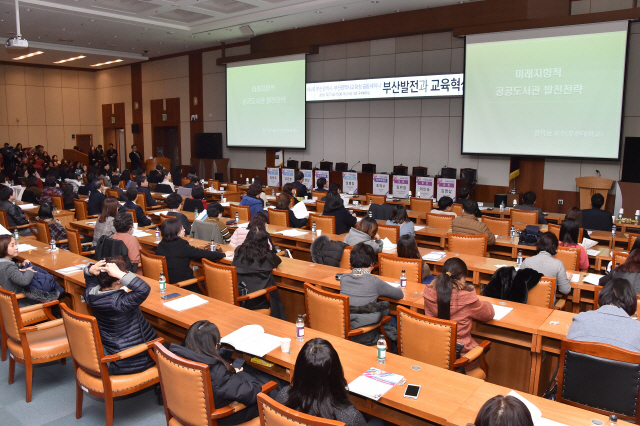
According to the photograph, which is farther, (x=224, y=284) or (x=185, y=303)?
(x=224, y=284)

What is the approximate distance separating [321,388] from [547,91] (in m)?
10.2

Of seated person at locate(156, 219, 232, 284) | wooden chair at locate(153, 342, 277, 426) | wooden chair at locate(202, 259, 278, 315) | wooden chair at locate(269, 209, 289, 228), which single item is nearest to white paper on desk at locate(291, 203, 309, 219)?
wooden chair at locate(269, 209, 289, 228)

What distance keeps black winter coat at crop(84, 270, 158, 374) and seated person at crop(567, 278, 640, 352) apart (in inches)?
116

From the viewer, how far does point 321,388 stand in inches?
92.0

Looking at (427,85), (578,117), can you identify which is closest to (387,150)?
(427,85)

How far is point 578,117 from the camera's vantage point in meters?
10.3

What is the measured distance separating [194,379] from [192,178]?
10.7 metres

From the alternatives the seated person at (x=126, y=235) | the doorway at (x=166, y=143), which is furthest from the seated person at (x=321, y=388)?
the doorway at (x=166, y=143)

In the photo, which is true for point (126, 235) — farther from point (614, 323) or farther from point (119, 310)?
point (614, 323)

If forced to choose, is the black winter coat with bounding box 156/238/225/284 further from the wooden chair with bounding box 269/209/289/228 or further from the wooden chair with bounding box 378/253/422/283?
the wooden chair with bounding box 269/209/289/228

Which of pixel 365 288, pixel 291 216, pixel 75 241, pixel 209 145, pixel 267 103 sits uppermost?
pixel 267 103

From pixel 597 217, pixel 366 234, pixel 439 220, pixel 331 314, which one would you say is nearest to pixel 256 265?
pixel 331 314

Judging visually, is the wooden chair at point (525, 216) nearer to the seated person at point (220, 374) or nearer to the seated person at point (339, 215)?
the seated person at point (339, 215)

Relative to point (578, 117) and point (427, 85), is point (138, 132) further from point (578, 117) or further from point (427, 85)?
point (578, 117)
